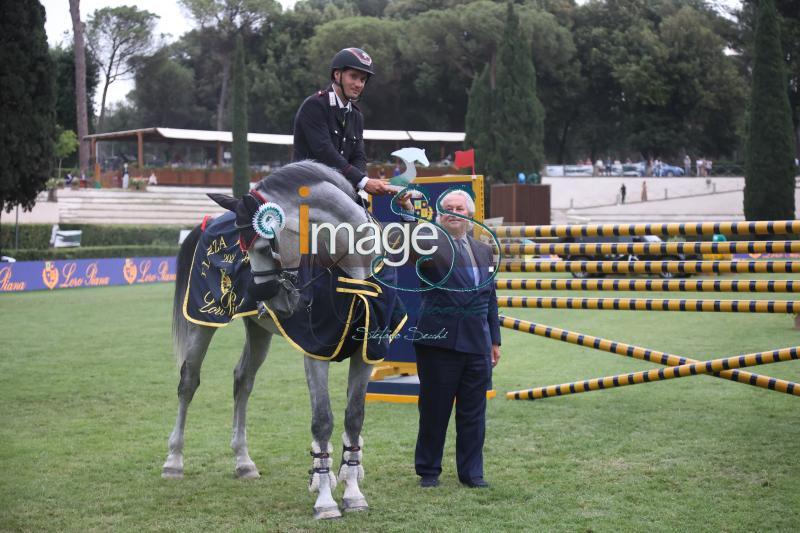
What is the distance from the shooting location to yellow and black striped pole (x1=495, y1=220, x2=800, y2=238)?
711cm

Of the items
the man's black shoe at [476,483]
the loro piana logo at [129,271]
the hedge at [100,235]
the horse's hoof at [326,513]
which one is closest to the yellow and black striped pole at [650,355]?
the man's black shoe at [476,483]

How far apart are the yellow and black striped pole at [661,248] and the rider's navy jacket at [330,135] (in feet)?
5.37

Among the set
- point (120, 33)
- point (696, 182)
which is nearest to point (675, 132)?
point (696, 182)

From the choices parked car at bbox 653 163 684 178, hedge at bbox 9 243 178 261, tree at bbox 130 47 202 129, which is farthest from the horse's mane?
tree at bbox 130 47 202 129

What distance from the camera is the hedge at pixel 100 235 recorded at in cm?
3694

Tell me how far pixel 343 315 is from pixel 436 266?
822 mm

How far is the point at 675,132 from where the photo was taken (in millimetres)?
62719

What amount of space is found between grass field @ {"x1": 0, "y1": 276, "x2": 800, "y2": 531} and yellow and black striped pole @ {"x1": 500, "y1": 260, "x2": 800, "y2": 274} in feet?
4.78

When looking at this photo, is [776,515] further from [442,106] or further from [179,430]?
[442,106]

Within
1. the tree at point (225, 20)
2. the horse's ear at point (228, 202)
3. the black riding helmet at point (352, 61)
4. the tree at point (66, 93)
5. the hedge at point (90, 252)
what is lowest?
the hedge at point (90, 252)

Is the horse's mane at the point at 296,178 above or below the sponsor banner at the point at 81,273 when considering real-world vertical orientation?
above

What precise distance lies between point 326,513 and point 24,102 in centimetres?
2713

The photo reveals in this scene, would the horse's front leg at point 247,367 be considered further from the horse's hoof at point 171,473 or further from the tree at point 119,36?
the tree at point 119,36

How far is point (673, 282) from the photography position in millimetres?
8008
